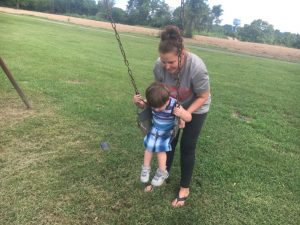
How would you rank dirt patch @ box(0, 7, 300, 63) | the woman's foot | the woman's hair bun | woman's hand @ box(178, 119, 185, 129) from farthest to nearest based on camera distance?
dirt patch @ box(0, 7, 300, 63)
the woman's foot
woman's hand @ box(178, 119, 185, 129)
the woman's hair bun

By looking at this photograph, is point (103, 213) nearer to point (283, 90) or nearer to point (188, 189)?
point (188, 189)

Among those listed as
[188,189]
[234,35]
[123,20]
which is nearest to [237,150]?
[188,189]

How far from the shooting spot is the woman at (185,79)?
2883 mm

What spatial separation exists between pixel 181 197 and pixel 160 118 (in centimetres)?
101

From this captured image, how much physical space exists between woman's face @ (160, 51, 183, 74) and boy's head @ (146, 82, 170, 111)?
0.17 meters

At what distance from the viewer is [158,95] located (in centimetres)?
295

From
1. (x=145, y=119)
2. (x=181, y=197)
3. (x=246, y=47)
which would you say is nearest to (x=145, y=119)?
(x=145, y=119)

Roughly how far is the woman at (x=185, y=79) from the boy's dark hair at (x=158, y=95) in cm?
11

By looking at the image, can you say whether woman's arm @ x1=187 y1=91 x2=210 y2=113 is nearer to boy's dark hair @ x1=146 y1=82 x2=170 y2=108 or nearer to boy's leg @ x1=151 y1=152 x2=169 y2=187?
boy's dark hair @ x1=146 y1=82 x2=170 y2=108

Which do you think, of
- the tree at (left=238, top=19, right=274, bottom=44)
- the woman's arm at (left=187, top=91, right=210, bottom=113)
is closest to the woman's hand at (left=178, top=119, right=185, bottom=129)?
the woman's arm at (left=187, top=91, right=210, bottom=113)

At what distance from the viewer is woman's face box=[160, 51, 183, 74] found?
2.88 meters

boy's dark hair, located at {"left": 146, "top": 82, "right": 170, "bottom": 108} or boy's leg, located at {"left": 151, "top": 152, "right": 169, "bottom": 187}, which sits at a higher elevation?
boy's dark hair, located at {"left": 146, "top": 82, "right": 170, "bottom": 108}

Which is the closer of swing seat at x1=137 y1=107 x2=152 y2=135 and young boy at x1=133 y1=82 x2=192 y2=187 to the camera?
young boy at x1=133 y1=82 x2=192 y2=187

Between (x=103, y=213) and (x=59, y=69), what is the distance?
7.26 metres
